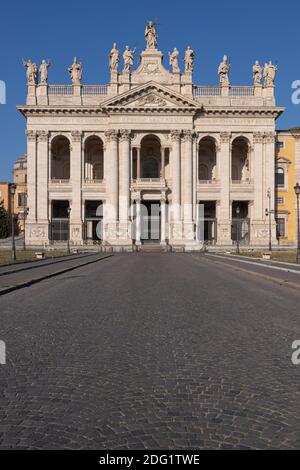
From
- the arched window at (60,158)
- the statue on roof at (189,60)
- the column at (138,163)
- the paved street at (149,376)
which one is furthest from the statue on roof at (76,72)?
the paved street at (149,376)

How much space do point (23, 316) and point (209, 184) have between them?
5309 centimetres

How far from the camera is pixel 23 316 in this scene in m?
10.2

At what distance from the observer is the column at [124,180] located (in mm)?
59438

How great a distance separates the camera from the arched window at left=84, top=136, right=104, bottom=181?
64.8 m

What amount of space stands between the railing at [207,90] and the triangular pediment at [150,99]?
11.1 feet

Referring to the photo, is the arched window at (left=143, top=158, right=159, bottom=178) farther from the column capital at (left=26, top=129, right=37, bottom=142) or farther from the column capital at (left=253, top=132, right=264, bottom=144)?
the column capital at (left=26, top=129, right=37, bottom=142)

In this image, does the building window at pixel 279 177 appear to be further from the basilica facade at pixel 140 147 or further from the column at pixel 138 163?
the column at pixel 138 163

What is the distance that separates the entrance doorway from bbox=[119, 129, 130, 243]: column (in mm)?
2528

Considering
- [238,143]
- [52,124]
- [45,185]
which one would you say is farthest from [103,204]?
[238,143]

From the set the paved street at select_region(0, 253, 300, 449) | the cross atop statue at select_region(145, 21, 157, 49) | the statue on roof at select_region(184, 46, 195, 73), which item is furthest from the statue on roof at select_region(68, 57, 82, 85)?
the paved street at select_region(0, 253, 300, 449)

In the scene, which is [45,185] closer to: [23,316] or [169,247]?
[169,247]

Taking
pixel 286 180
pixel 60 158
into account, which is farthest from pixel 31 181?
pixel 286 180

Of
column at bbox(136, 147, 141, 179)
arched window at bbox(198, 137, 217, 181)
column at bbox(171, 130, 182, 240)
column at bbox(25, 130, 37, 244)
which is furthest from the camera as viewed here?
arched window at bbox(198, 137, 217, 181)
